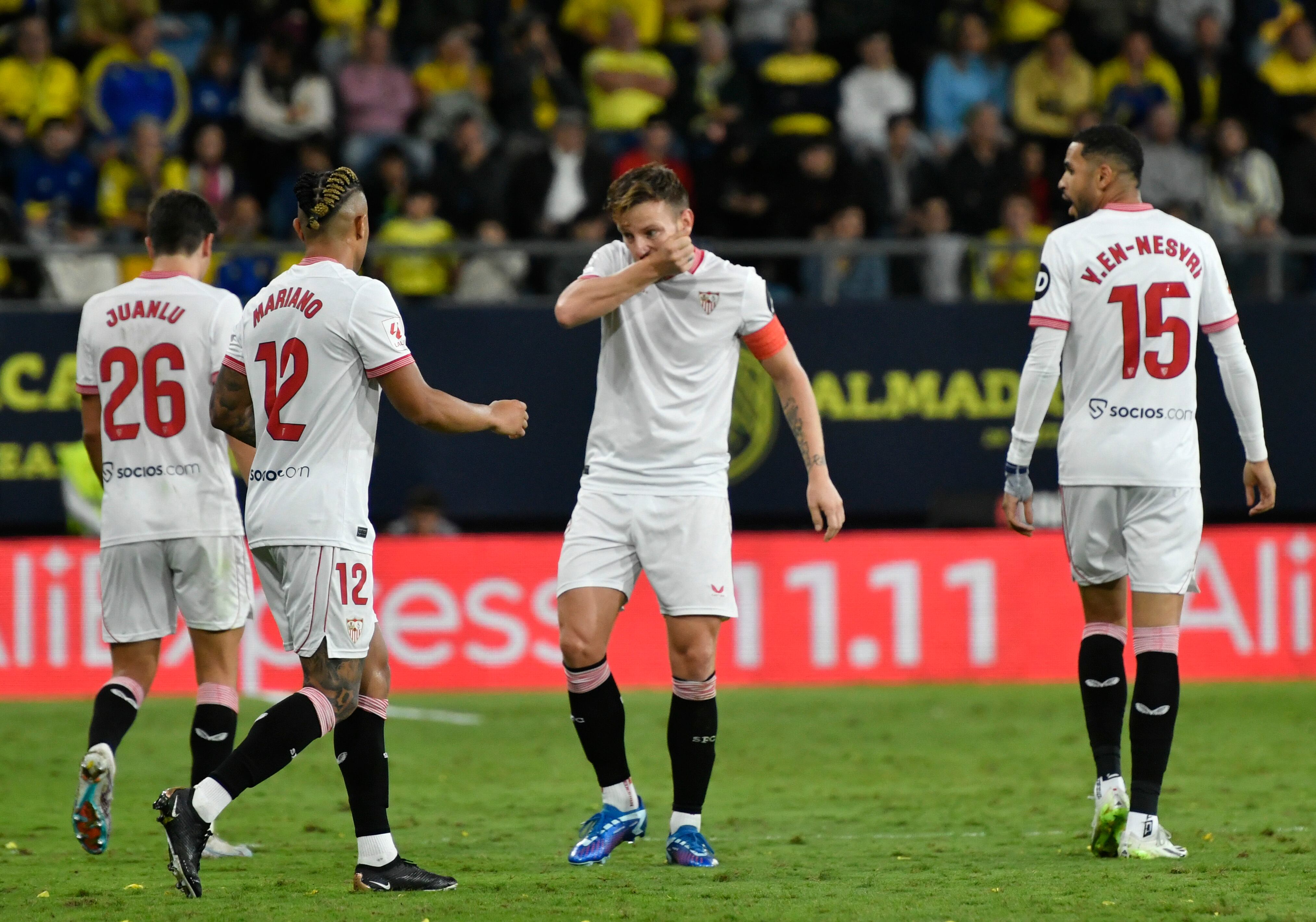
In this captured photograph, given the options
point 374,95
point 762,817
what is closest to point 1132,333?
point 762,817

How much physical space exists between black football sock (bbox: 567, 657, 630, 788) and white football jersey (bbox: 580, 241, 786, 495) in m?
0.66

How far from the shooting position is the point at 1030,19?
15.9 meters

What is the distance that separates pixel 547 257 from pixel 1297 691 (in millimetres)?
6329

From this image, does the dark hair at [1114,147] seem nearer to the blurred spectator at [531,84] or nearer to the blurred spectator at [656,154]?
the blurred spectator at [656,154]

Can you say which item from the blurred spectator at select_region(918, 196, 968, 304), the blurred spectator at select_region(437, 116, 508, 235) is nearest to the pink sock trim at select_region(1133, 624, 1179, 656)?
the blurred spectator at select_region(918, 196, 968, 304)

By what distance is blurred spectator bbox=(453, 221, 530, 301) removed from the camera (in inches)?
535

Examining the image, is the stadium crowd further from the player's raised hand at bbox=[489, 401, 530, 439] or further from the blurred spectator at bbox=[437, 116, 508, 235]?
the player's raised hand at bbox=[489, 401, 530, 439]

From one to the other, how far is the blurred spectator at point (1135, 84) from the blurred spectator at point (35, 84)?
28.5 ft

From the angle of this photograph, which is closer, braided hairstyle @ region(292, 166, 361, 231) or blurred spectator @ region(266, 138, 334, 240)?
braided hairstyle @ region(292, 166, 361, 231)

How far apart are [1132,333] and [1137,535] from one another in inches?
27.4

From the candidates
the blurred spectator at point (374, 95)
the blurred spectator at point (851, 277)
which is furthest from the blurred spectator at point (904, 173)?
the blurred spectator at point (374, 95)

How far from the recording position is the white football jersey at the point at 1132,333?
6.12 metres

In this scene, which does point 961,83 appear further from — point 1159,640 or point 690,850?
point 690,850

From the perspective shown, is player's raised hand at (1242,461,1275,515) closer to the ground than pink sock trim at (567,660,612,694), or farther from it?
farther from it
